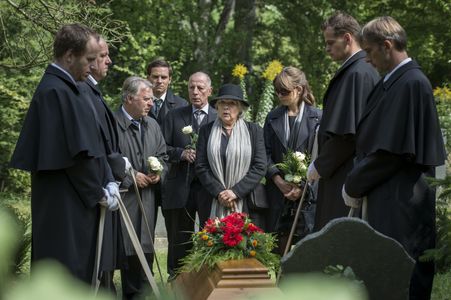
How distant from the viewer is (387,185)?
481cm

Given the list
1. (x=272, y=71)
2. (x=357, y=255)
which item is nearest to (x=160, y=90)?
(x=272, y=71)

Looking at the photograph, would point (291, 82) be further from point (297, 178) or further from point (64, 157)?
point (64, 157)

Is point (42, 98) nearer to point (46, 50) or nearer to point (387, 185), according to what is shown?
point (387, 185)

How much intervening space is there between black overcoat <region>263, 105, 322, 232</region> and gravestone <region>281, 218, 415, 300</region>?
3.20 meters

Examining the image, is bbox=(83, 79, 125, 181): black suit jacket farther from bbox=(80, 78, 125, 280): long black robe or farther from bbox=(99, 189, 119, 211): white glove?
bbox=(99, 189, 119, 211): white glove

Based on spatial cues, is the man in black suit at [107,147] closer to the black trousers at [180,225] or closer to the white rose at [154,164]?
the white rose at [154,164]

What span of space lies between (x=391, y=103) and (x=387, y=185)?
0.51 m

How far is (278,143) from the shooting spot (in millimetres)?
7723

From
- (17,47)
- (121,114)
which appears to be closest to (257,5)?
(17,47)

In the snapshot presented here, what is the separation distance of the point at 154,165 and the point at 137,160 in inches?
9.6

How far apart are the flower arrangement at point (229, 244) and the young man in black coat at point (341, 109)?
0.53m

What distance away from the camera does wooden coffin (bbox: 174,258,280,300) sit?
4.99 metres

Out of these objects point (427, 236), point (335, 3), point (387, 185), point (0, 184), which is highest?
point (335, 3)

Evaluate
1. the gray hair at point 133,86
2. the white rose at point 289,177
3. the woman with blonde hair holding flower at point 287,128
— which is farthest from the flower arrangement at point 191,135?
the white rose at point 289,177
